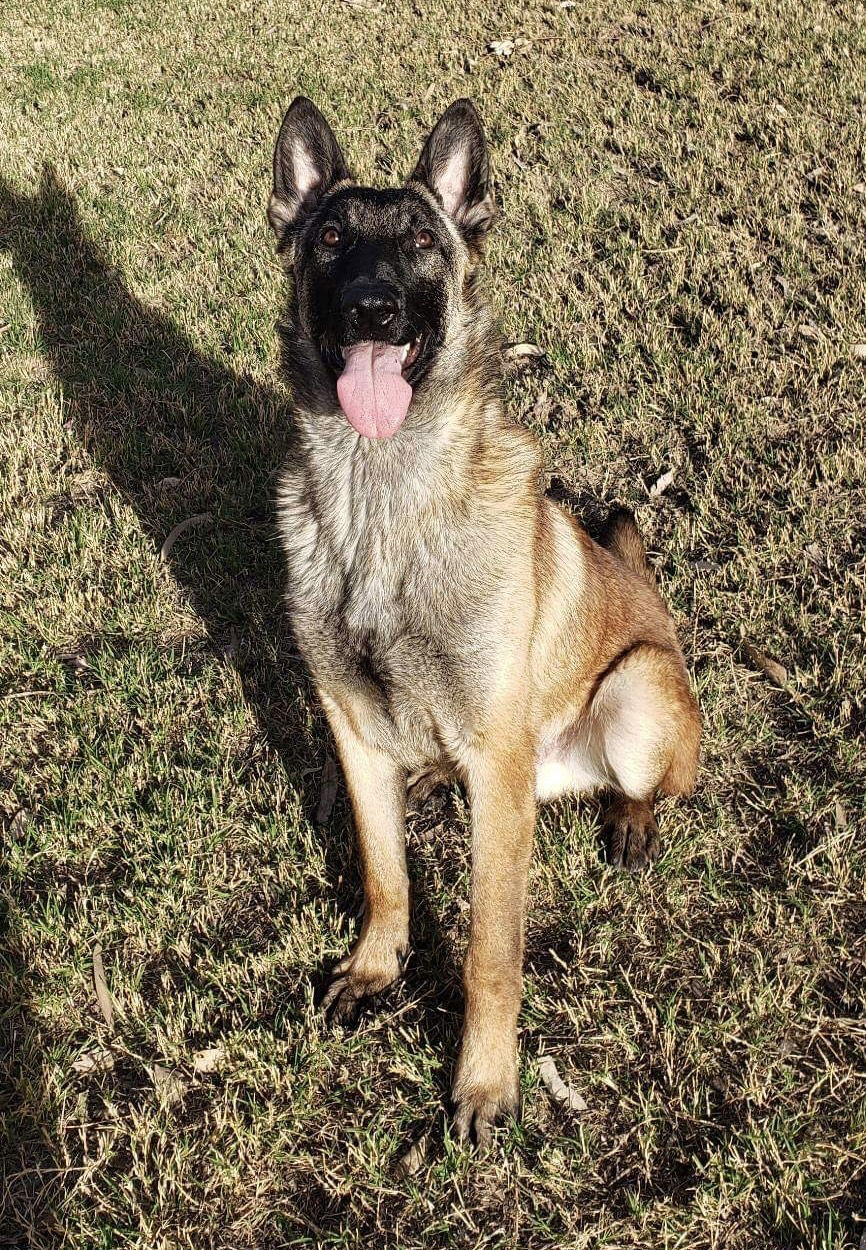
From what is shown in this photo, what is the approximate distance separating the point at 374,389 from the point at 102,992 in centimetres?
214

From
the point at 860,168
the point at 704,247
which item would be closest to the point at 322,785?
the point at 704,247

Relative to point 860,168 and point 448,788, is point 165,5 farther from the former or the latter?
point 448,788

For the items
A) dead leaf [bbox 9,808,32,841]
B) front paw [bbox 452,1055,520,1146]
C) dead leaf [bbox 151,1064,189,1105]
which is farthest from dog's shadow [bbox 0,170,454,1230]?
dead leaf [bbox 9,808,32,841]

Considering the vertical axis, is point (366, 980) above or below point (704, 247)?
below

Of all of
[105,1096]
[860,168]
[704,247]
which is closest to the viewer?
[105,1096]

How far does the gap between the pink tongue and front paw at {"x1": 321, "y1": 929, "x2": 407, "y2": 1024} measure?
167cm

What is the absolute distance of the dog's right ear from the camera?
327 centimetres

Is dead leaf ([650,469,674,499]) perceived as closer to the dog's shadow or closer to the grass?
the grass

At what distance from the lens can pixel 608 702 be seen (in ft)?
11.2

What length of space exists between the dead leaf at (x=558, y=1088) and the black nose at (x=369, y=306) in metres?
2.30

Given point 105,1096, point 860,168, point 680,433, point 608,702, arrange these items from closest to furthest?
1. point 105,1096
2. point 608,702
3. point 680,433
4. point 860,168

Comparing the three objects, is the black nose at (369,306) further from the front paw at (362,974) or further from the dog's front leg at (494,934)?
the front paw at (362,974)

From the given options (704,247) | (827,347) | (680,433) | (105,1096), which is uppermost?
(704,247)

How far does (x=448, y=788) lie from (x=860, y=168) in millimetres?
6237
